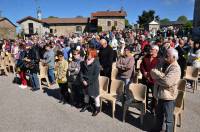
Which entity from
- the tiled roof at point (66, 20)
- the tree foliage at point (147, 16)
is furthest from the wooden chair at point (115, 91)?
the tree foliage at point (147, 16)

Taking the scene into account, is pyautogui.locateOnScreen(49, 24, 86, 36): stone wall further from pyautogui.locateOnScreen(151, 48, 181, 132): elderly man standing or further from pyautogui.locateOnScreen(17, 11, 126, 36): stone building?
pyautogui.locateOnScreen(151, 48, 181, 132): elderly man standing

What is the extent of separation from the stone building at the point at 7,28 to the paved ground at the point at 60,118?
4528 cm

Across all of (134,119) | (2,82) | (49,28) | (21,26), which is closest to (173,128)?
(134,119)

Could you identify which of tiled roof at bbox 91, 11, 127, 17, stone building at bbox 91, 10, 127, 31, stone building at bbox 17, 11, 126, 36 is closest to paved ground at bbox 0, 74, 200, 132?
stone building at bbox 17, 11, 126, 36

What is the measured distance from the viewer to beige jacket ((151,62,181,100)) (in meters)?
4.89

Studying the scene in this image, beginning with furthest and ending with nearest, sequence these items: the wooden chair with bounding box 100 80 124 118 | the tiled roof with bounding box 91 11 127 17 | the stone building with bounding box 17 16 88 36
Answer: the stone building with bounding box 17 16 88 36 < the tiled roof with bounding box 91 11 127 17 < the wooden chair with bounding box 100 80 124 118

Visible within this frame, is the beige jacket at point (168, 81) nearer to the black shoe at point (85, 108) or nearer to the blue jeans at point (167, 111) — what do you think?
the blue jeans at point (167, 111)

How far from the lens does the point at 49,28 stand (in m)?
66.6

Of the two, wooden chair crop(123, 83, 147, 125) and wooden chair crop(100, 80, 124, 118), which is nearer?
wooden chair crop(123, 83, 147, 125)

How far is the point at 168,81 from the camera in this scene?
493 centimetres

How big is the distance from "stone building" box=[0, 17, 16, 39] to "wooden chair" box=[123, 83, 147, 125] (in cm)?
4787

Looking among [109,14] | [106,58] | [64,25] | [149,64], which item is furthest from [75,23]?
[149,64]

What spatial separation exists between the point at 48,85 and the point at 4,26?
47.4 m

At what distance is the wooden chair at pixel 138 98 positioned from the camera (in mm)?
6381
